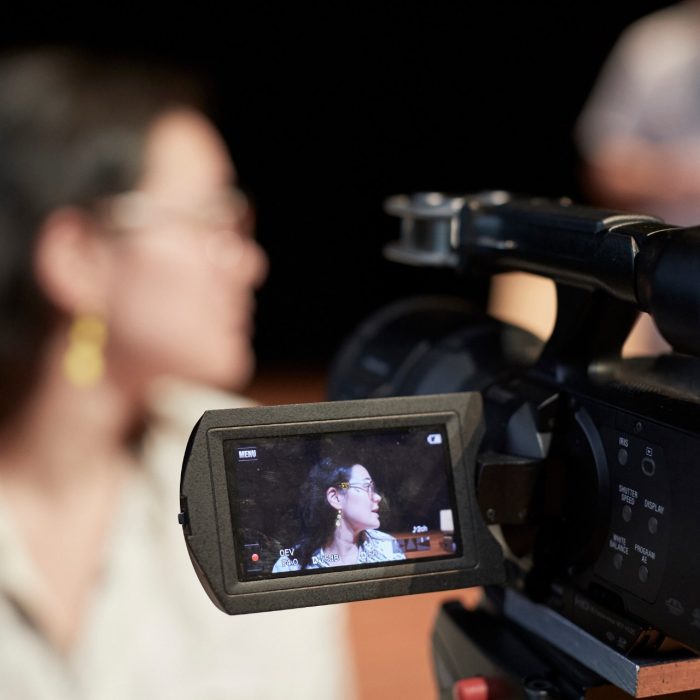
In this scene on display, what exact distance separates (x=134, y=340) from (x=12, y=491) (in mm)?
297

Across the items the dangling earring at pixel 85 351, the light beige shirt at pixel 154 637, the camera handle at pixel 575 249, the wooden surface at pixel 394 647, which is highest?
the camera handle at pixel 575 249

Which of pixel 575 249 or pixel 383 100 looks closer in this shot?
pixel 575 249

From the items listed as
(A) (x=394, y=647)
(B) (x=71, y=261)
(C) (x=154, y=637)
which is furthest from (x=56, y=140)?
(A) (x=394, y=647)

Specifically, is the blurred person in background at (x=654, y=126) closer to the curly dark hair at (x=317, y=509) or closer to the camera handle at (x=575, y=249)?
the camera handle at (x=575, y=249)

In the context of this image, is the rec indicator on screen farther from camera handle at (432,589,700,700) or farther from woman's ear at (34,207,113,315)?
woman's ear at (34,207,113,315)

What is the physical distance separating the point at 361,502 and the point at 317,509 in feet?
0.09

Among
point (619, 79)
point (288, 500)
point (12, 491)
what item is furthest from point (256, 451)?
→ point (619, 79)

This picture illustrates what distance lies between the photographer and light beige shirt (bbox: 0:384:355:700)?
4.90 feet

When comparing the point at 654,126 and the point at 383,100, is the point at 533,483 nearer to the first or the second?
the point at 654,126

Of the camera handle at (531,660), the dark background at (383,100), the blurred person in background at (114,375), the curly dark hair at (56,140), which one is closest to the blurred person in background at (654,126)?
the blurred person in background at (114,375)

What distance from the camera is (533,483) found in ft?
2.27

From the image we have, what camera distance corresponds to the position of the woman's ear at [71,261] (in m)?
1.52

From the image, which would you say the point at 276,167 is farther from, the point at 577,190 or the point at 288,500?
the point at 288,500

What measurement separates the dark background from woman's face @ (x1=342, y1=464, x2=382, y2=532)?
3175 millimetres
